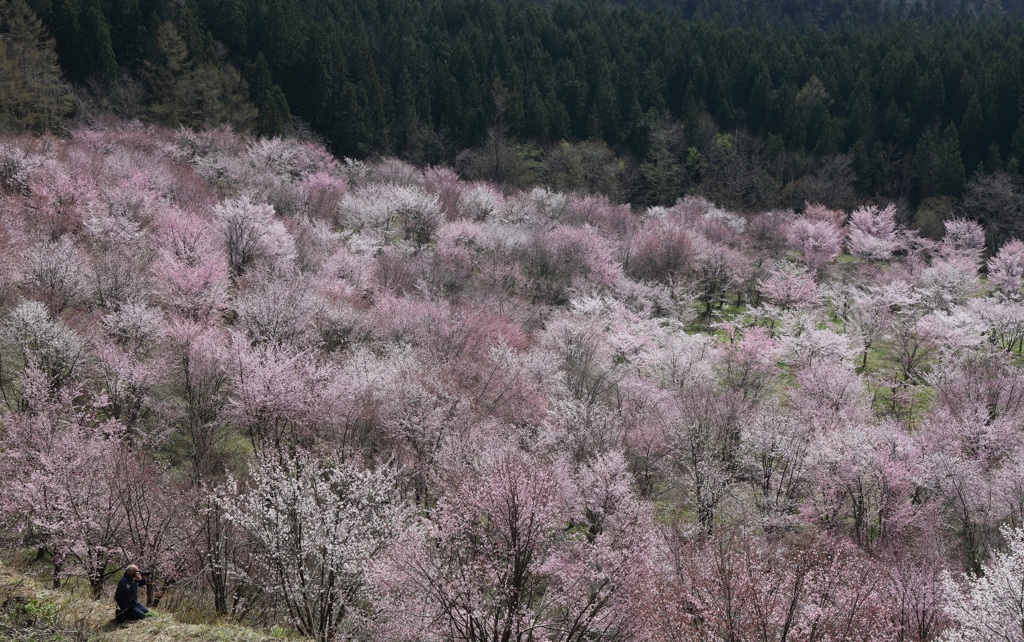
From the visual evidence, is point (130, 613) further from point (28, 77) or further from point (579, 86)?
point (579, 86)

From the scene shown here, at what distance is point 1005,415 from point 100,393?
37.1 metres

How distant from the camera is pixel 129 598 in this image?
10461 mm

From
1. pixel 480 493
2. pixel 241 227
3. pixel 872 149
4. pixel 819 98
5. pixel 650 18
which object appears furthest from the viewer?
pixel 650 18

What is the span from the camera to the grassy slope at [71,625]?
9.81 m

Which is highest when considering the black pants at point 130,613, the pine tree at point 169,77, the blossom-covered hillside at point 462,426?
the pine tree at point 169,77

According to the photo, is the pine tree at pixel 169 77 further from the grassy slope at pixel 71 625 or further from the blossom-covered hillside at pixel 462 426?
the grassy slope at pixel 71 625

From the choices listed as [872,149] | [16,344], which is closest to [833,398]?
[16,344]

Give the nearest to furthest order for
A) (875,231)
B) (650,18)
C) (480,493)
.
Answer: (480,493), (875,231), (650,18)

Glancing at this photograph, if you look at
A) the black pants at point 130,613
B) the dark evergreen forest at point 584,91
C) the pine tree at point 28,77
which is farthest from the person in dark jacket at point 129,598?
the dark evergreen forest at point 584,91

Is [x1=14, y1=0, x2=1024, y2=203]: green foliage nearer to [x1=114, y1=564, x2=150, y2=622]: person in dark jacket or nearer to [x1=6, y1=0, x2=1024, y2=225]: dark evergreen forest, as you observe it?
[x1=6, y1=0, x2=1024, y2=225]: dark evergreen forest

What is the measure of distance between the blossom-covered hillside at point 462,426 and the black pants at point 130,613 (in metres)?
2.53

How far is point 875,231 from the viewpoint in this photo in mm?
68500

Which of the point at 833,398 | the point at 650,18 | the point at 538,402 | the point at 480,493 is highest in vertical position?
the point at 650,18

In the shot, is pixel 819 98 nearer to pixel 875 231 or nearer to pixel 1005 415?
pixel 875 231
